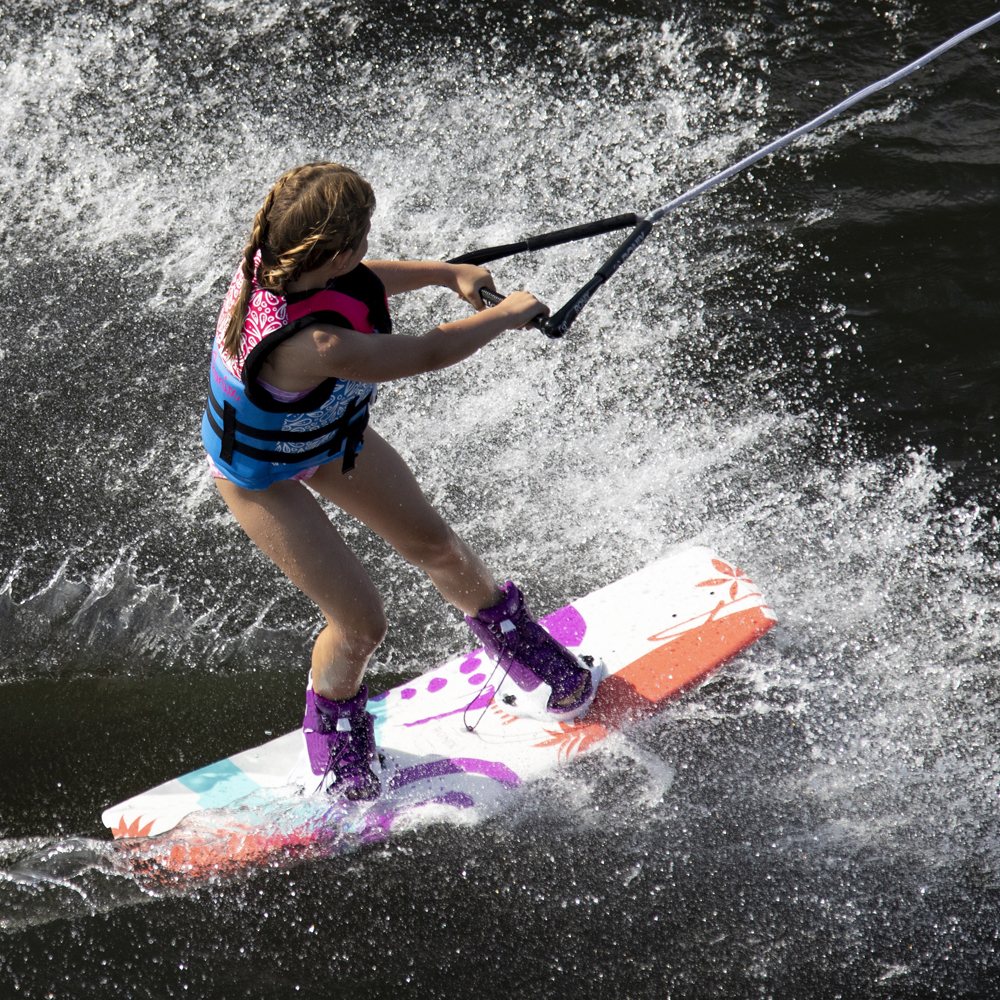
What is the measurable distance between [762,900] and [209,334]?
11.2 ft

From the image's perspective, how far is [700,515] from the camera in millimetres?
3744

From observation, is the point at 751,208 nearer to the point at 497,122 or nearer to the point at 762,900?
the point at 497,122

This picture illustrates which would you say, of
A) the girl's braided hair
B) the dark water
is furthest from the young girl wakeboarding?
the dark water

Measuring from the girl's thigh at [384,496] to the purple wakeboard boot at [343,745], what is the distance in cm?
48

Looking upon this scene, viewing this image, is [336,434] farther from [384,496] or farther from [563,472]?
[563,472]

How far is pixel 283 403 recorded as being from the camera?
2109mm

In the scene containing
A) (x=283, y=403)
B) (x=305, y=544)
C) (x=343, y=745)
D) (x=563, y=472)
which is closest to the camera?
(x=283, y=403)

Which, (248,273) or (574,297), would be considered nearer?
(248,273)

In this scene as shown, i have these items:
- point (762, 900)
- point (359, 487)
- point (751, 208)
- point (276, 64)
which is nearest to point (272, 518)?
point (359, 487)

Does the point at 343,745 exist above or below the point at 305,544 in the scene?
below

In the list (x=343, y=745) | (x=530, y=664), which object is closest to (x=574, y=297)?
(x=530, y=664)

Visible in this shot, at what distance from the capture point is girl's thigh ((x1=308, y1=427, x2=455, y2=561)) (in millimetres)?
2451

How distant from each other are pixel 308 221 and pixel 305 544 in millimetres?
811

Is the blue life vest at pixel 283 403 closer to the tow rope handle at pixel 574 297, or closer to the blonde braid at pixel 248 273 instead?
the blonde braid at pixel 248 273
